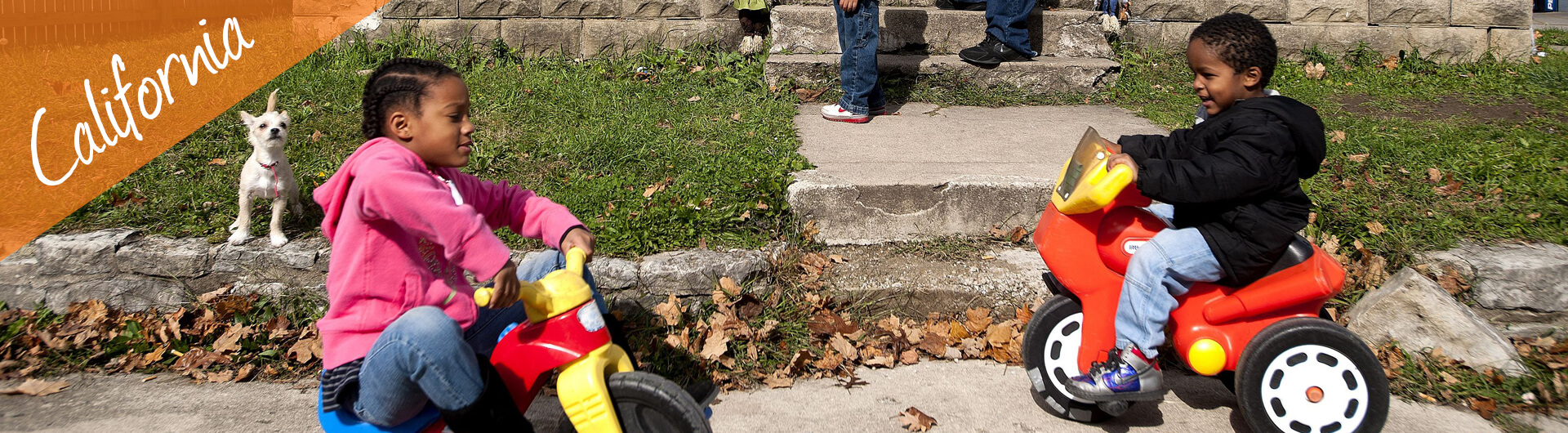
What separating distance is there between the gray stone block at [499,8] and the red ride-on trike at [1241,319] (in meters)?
4.75

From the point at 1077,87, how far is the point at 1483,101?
2.45 meters

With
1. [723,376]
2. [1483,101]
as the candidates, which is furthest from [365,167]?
[1483,101]

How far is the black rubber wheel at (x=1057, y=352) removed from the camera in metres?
3.12

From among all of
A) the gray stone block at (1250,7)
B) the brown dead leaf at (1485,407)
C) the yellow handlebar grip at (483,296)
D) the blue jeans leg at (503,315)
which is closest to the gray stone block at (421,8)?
the blue jeans leg at (503,315)

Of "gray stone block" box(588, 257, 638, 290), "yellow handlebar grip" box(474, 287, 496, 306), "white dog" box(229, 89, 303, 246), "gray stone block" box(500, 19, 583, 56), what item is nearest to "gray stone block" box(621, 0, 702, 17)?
"gray stone block" box(500, 19, 583, 56)

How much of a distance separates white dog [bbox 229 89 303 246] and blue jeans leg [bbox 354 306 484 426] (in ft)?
6.02

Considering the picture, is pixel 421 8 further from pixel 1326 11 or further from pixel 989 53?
pixel 1326 11

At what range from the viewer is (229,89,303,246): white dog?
3.69 meters

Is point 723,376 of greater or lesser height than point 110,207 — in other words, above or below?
below

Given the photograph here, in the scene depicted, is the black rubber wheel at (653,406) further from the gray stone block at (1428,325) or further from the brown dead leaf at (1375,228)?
the brown dead leaf at (1375,228)

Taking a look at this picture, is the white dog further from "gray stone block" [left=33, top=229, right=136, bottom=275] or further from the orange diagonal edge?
the orange diagonal edge

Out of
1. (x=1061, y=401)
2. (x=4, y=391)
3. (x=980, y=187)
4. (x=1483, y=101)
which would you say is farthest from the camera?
(x=1483, y=101)

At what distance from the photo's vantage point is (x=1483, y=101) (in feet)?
19.3

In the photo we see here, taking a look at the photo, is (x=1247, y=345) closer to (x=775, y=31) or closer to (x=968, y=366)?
(x=968, y=366)
